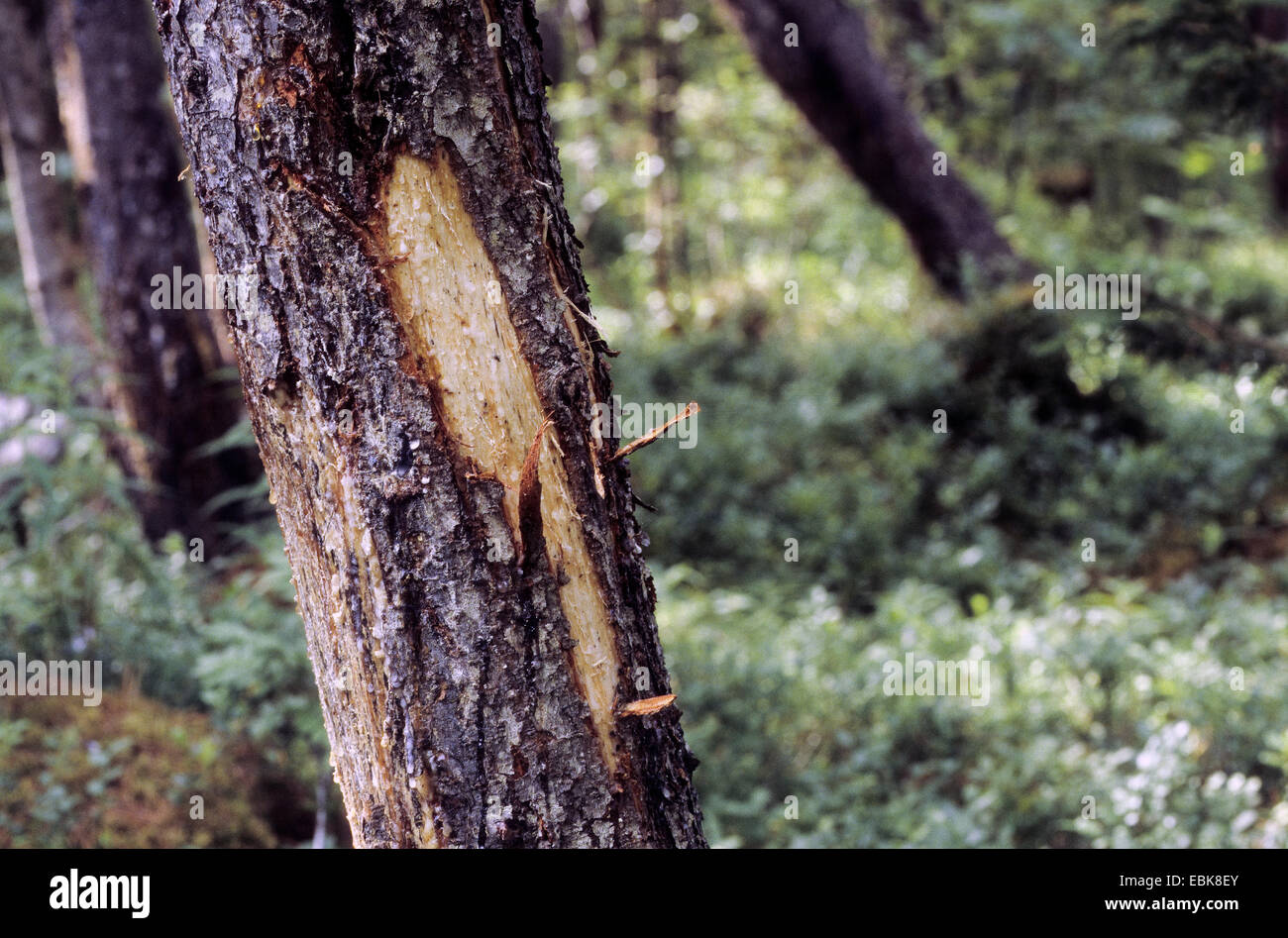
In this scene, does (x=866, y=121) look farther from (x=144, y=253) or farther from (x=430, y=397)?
(x=430, y=397)

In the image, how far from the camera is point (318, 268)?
173 centimetres

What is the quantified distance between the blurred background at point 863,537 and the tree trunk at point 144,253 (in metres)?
0.27

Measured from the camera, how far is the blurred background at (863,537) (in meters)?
3.93

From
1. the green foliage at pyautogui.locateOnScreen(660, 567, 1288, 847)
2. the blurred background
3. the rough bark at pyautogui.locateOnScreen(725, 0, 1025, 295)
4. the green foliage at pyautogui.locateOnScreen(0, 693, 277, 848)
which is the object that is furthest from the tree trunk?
the rough bark at pyautogui.locateOnScreen(725, 0, 1025, 295)

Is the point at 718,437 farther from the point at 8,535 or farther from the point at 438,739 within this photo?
the point at 438,739

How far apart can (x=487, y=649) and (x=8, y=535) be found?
4.04m

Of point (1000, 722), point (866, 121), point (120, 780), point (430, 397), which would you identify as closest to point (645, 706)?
point (430, 397)

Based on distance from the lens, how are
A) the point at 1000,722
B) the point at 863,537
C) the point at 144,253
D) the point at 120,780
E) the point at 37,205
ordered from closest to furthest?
the point at 120,780, the point at 1000,722, the point at 144,253, the point at 863,537, the point at 37,205

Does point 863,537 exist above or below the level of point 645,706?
above

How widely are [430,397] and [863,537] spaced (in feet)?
15.6

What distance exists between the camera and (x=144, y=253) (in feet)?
19.1

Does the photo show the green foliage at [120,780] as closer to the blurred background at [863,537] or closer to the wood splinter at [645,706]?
the blurred background at [863,537]

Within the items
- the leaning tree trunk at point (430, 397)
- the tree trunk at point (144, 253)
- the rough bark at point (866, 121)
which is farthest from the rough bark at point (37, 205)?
the leaning tree trunk at point (430, 397)

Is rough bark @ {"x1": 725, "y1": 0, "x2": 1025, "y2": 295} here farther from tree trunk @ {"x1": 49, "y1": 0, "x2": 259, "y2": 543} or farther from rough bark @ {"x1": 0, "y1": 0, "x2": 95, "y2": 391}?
rough bark @ {"x1": 0, "y1": 0, "x2": 95, "y2": 391}
